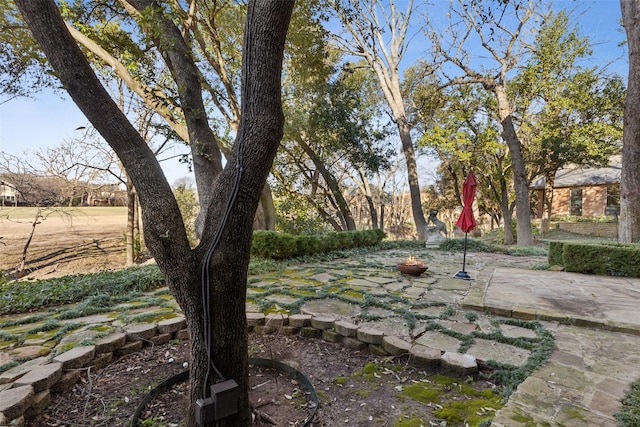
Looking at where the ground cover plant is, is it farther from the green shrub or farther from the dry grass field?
the dry grass field

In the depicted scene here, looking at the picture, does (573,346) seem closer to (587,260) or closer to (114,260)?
(587,260)

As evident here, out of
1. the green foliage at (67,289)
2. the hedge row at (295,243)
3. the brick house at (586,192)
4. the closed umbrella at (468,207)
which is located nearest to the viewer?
the green foliage at (67,289)

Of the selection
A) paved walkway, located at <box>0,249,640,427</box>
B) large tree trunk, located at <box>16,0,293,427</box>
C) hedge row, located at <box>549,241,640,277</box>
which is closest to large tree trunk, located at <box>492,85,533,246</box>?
hedge row, located at <box>549,241,640,277</box>

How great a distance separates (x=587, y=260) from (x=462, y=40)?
7941 millimetres

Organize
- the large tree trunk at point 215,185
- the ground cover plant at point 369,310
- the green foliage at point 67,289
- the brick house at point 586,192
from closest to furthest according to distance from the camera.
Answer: the large tree trunk at point 215,185 < the ground cover plant at point 369,310 < the green foliage at point 67,289 < the brick house at point 586,192

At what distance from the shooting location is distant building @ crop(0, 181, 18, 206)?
6895 mm

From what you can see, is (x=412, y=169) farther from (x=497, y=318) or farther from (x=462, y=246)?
(x=497, y=318)

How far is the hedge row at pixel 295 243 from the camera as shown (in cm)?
600

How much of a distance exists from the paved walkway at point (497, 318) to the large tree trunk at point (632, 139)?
2301 mm

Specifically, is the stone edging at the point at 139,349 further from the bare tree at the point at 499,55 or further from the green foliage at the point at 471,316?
the bare tree at the point at 499,55

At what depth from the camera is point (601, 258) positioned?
15.8 feet

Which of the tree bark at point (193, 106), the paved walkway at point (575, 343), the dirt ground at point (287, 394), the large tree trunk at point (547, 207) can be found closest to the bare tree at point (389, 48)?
the paved walkway at point (575, 343)

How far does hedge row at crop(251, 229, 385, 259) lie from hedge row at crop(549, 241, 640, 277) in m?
4.34

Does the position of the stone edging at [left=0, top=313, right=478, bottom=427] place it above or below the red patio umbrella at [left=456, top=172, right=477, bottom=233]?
below
